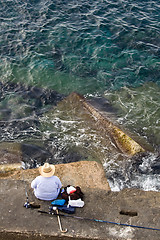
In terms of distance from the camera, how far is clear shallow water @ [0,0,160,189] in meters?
11.1

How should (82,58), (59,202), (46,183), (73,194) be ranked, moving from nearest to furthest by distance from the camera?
(46,183) → (59,202) → (73,194) → (82,58)

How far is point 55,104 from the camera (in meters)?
11.6

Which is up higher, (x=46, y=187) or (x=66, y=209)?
(x=46, y=187)

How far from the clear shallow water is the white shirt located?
2.58 m

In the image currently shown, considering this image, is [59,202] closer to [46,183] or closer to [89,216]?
[46,183]

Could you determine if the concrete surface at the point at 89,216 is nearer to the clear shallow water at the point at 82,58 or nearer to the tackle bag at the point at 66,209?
the tackle bag at the point at 66,209

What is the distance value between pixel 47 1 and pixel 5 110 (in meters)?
10.5

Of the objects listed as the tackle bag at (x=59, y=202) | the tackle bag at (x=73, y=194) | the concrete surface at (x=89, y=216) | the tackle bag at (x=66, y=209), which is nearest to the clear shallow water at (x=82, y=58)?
the concrete surface at (x=89, y=216)

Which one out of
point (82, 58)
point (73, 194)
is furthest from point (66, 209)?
point (82, 58)

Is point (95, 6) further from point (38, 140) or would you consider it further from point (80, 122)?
point (38, 140)

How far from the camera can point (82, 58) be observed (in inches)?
545

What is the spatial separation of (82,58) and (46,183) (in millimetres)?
9109

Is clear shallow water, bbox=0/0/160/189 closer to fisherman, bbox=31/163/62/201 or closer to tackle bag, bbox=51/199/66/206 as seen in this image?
tackle bag, bbox=51/199/66/206

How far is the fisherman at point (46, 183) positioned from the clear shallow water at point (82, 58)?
262 cm
